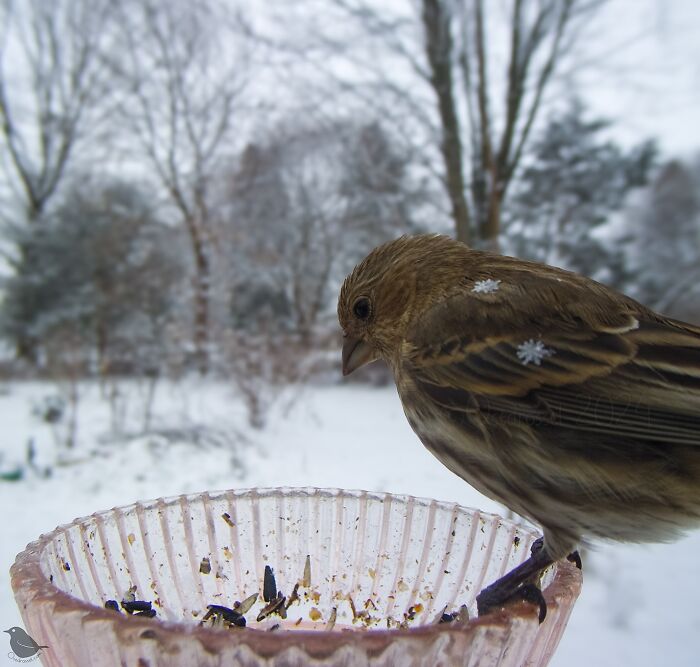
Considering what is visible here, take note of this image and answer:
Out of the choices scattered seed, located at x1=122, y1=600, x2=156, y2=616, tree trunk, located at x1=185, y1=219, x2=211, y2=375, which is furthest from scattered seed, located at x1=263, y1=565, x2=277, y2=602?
tree trunk, located at x1=185, y1=219, x2=211, y2=375

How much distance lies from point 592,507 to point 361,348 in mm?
729

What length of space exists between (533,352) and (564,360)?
0.06 m

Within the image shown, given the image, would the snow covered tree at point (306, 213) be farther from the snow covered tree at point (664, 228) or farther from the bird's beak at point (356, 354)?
the snow covered tree at point (664, 228)

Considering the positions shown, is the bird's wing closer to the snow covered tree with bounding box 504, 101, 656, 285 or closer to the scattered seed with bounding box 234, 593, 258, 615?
the scattered seed with bounding box 234, 593, 258, 615

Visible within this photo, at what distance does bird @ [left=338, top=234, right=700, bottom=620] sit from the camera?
3.48 ft

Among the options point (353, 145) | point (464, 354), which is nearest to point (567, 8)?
Result: point (353, 145)

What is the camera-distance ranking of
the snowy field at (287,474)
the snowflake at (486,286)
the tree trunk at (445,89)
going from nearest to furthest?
the snowflake at (486,286), the snowy field at (287,474), the tree trunk at (445,89)

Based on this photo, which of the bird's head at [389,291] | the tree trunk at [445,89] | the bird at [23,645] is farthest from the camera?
the tree trunk at [445,89]

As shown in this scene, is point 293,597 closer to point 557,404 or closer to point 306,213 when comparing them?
point 557,404

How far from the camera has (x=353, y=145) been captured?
761 cm

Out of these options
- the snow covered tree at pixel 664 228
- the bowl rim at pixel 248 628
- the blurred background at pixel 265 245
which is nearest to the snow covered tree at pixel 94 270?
the blurred background at pixel 265 245

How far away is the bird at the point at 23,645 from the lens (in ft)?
2.57

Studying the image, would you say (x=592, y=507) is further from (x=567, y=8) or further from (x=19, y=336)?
(x=19, y=336)

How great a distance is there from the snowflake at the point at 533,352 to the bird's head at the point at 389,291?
295mm
